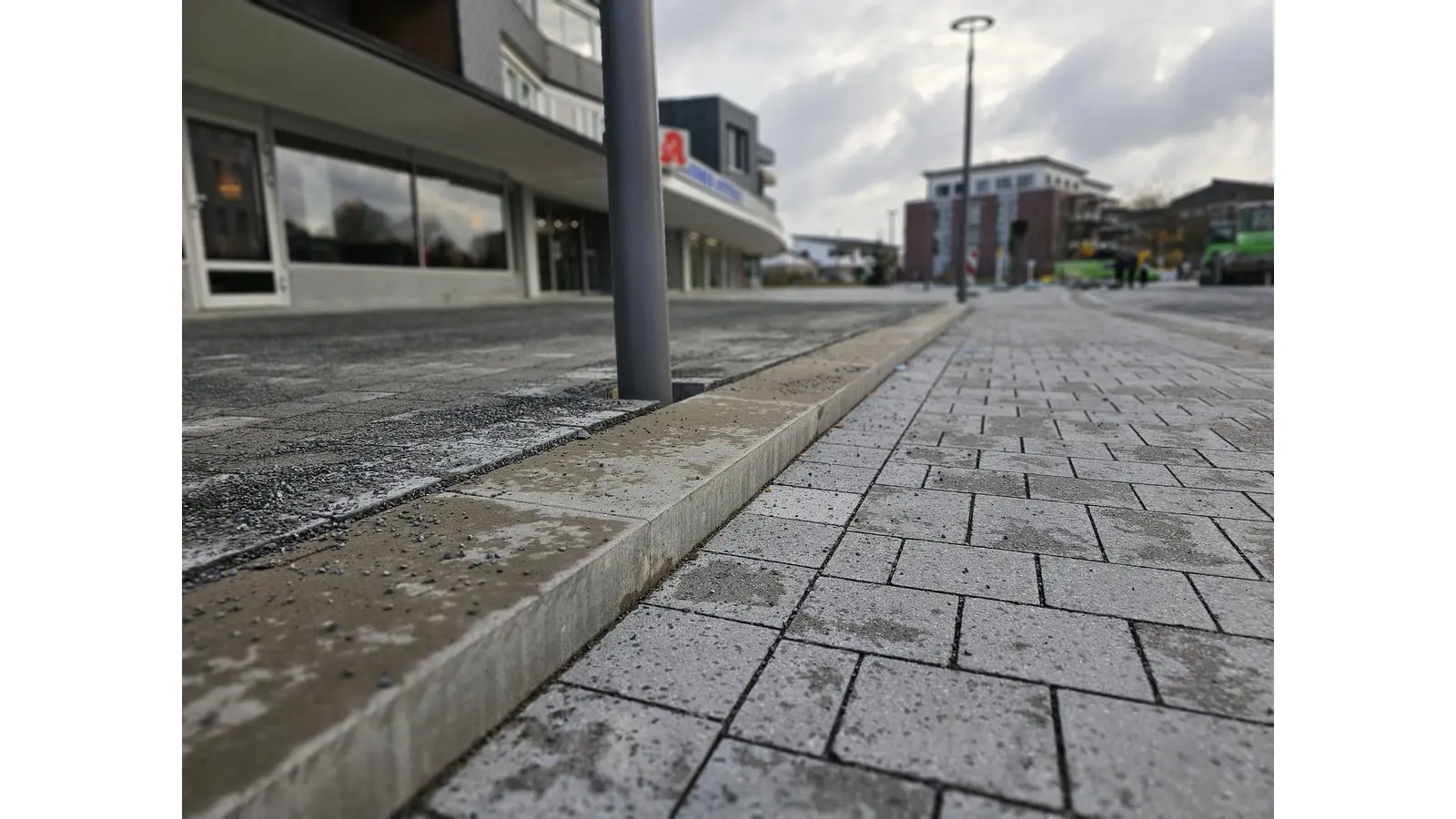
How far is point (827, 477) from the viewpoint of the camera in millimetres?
3125

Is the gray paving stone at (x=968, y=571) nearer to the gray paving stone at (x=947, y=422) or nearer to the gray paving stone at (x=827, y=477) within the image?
the gray paving stone at (x=827, y=477)

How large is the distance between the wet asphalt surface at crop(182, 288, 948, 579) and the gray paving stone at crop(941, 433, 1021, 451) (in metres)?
1.38

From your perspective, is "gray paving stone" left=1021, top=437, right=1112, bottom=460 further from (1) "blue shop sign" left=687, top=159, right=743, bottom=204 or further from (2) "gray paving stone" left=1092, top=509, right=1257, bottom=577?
(1) "blue shop sign" left=687, top=159, right=743, bottom=204

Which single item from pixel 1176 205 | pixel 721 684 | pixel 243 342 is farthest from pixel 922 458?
pixel 1176 205

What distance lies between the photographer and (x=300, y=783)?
3.28ft

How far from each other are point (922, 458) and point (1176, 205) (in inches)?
2911

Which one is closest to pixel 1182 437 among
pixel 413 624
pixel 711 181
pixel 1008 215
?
pixel 413 624

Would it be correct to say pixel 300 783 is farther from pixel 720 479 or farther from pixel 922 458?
pixel 922 458

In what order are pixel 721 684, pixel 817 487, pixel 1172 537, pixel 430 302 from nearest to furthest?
pixel 721 684 < pixel 1172 537 < pixel 817 487 < pixel 430 302

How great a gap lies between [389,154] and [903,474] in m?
14.9

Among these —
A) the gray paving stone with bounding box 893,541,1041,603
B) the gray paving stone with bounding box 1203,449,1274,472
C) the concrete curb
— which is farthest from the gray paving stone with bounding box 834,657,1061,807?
the gray paving stone with bounding box 1203,449,1274,472

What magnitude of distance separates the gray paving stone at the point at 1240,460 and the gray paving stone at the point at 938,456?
1.04m

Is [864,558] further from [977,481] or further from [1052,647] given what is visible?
[977,481]

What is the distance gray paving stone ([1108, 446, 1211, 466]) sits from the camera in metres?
3.29
